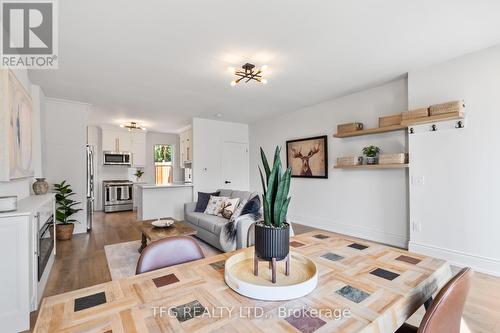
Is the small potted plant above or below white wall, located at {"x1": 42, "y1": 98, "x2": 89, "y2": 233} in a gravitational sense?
below

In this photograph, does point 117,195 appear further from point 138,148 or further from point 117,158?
→ point 138,148

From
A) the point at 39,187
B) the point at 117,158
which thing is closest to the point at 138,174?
the point at 117,158

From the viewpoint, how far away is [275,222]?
1.00m

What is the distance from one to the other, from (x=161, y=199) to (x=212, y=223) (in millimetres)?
1913

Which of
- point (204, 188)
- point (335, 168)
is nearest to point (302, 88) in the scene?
point (335, 168)

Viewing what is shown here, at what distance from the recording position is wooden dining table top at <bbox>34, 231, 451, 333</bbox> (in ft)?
2.35

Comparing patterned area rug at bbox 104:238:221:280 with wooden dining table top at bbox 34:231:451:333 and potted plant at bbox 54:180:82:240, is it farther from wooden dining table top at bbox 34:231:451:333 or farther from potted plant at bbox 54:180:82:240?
wooden dining table top at bbox 34:231:451:333

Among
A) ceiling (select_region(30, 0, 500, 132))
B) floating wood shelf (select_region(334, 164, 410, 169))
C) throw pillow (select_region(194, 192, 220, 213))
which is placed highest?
ceiling (select_region(30, 0, 500, 132))

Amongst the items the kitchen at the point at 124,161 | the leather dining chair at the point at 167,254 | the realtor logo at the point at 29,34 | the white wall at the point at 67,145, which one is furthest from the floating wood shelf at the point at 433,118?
the white wall at the point at 67,145

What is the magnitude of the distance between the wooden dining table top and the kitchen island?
3.97 meters

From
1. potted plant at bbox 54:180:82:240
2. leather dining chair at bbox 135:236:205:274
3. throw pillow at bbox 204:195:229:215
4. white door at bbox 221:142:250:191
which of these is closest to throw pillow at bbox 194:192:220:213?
throw pillow at bbox 204:195:229:215

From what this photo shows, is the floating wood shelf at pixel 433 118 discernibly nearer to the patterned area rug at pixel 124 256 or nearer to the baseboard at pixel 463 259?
the baseboard at pixel 463 259

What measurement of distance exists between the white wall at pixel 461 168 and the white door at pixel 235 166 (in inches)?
154

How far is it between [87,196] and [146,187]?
107cm
